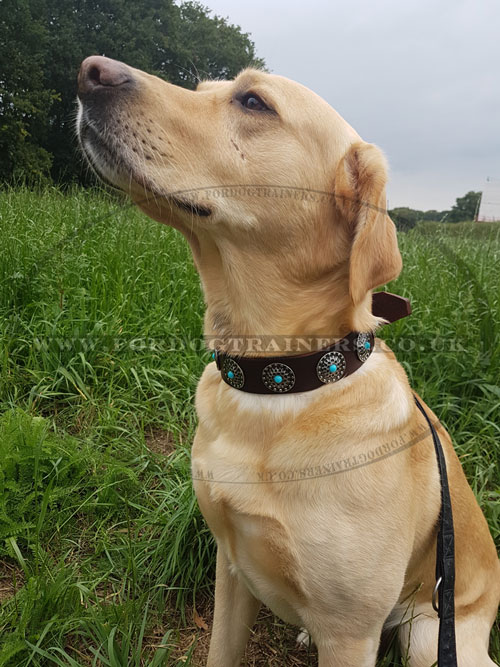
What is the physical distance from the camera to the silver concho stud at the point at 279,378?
1.46 metres

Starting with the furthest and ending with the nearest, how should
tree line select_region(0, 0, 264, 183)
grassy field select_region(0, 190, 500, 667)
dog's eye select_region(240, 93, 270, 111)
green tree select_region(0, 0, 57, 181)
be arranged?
tree line select_region(0, 0, 264, 183) < green tree select_region(0, 0, 57, 181) < grassy field select_region(0, 190, 500, 667) < dog's eye select_region(240, 93, 270, 111)

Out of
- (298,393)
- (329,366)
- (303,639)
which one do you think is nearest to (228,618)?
(303,639)

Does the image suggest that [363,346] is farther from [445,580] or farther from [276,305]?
[445,580]

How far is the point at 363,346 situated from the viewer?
150cm

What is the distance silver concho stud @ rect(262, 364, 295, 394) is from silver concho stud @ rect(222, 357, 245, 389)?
0.09 m

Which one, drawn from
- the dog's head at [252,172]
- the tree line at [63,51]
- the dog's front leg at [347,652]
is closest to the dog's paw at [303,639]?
the dog's front leg at [347,652]

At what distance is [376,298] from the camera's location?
1780 mm

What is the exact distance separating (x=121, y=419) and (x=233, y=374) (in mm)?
1531

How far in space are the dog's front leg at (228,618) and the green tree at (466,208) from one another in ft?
13.9

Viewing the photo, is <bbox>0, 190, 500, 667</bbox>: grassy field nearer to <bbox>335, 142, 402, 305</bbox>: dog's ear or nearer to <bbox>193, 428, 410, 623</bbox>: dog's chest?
<bbox>193, 428, 410, 623</bbox>: dog's chest

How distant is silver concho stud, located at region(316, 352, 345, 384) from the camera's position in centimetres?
144

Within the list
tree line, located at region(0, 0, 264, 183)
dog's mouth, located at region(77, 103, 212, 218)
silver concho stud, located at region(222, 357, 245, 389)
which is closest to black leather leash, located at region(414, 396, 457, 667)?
silver concho stud, located at region(222, 357, 245, 389)

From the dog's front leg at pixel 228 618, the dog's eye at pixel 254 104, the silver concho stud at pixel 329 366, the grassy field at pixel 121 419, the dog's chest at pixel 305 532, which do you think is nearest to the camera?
the dog's chest at pixel 305 532

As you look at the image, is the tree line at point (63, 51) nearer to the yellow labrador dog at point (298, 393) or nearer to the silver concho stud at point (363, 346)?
the yellow labrador dog at point (298, 393)
